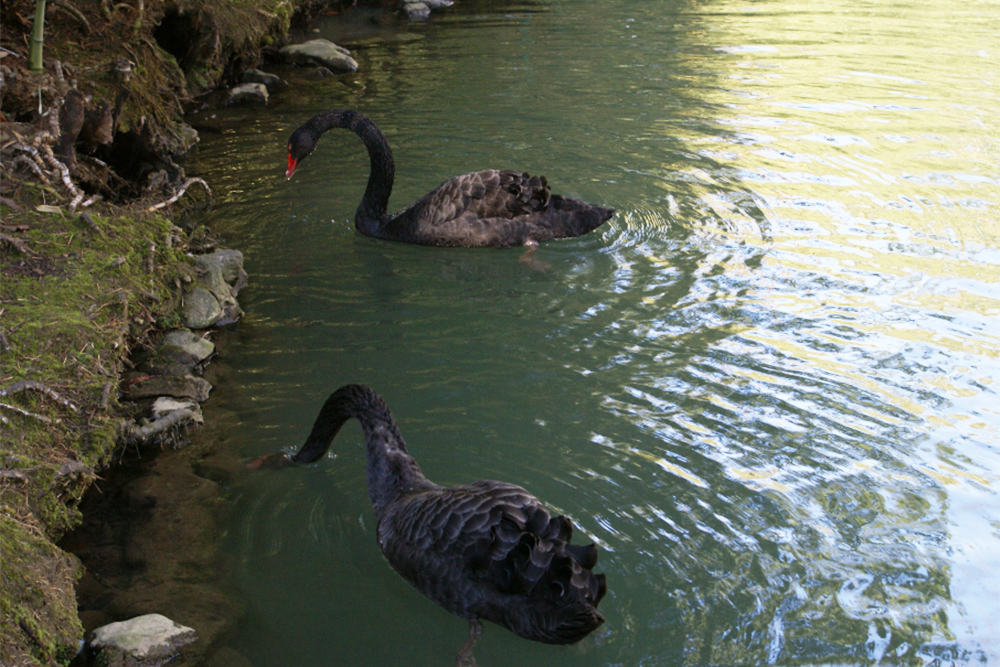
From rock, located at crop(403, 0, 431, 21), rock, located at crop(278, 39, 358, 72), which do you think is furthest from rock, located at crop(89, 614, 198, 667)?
rock, located at crop(403, 0, 431, 21)

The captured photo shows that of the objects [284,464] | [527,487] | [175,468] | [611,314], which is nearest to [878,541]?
[527,487]

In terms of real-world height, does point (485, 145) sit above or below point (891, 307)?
above

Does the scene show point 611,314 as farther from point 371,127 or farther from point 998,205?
point 998,205

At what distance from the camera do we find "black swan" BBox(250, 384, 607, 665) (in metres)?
2.59

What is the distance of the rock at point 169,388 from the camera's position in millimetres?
4109

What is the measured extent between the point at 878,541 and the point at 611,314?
2.06m

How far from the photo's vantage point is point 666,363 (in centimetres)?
441

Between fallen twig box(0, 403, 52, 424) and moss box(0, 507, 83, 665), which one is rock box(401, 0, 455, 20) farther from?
moss box(0, 507, 83, 665)

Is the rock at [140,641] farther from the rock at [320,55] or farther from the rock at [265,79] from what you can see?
the rock at [320,55]

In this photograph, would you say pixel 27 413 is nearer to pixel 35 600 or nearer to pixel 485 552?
pixel 35 600

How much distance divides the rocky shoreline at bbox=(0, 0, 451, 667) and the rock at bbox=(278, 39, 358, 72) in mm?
3644

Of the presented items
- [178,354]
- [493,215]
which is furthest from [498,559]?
[493,215]

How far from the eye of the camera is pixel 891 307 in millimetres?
4938

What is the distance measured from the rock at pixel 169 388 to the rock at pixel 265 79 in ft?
19.1
